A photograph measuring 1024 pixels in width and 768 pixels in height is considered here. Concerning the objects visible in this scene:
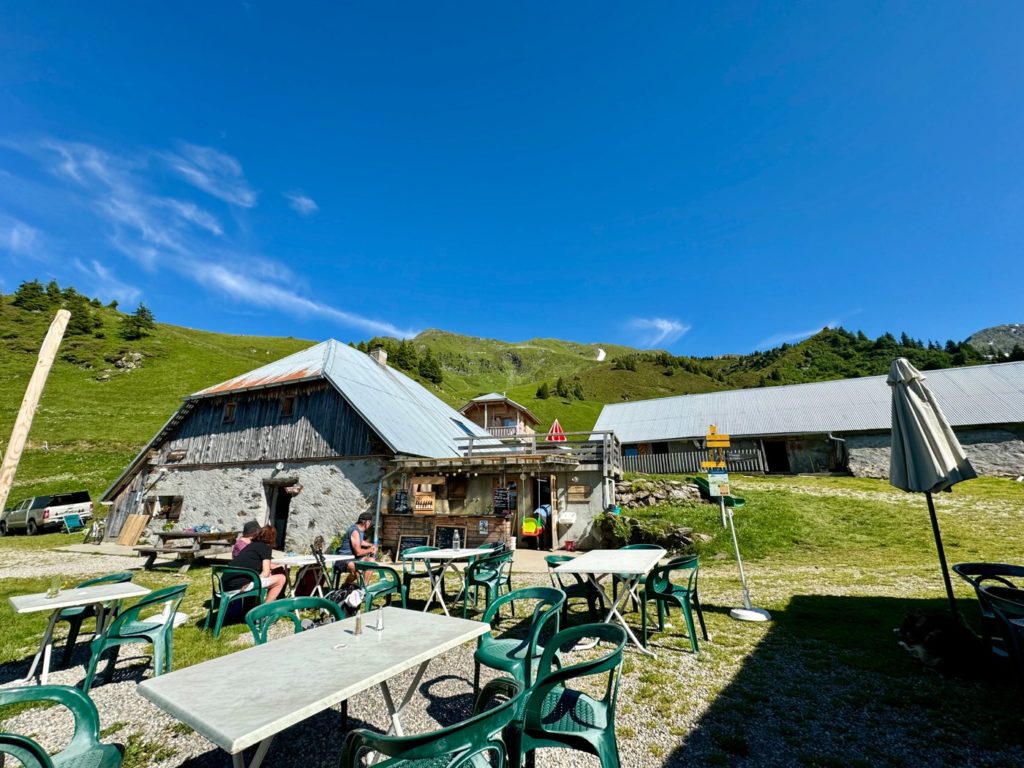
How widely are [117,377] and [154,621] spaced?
54.2 m

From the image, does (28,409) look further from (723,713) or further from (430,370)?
(430,370)

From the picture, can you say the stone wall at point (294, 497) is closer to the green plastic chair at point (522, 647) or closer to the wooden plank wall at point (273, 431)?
the wooden plank wall at point (273, 431)

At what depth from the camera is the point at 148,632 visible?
4.24m

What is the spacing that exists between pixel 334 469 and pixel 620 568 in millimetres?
12125

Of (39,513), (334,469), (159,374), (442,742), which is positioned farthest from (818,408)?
(159,374)

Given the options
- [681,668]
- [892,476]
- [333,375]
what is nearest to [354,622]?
[681,668]

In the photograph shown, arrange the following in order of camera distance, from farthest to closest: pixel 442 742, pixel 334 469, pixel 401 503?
1. pixel 334 469
2. pixel 401 503
3. pixel 442 742

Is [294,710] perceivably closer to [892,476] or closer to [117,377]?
[892,476]

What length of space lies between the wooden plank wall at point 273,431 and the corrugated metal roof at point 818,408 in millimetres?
18831

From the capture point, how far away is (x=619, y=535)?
1293 cm

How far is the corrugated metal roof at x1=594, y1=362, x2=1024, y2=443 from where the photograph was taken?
21.5 metres

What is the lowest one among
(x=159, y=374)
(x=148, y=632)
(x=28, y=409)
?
(x=148, y=632)

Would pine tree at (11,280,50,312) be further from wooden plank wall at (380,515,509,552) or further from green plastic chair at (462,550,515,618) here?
green plastic chair at (462,550,515,618)

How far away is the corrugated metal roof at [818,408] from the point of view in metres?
21.5
